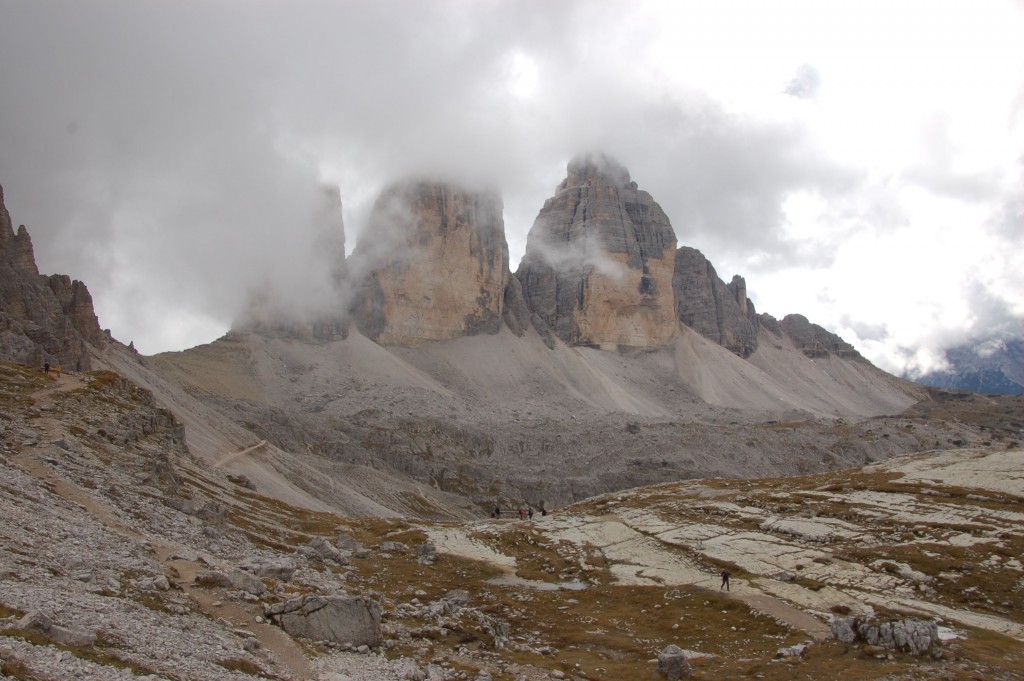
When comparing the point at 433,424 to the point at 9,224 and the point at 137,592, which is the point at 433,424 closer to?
the point at 9,224

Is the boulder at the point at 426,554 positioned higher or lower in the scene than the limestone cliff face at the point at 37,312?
lower

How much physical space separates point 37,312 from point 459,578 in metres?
96.4

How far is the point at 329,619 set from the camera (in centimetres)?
2708

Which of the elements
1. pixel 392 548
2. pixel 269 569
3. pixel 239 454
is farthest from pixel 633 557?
pixel 239 454

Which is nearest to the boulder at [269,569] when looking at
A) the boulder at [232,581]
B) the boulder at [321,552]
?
the boulder at [232,581]

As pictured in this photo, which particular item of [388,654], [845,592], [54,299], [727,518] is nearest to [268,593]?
[388,654]

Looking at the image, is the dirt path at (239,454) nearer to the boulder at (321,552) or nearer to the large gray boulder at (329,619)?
the boulder at (321,552)

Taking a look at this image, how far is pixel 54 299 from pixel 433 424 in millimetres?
80832

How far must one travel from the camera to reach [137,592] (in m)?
24.0

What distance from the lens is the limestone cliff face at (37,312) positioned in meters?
97.6

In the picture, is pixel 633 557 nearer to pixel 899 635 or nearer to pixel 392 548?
pixel 392 548

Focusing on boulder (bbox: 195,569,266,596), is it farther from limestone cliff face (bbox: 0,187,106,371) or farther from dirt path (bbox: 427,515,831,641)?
limestone cliff face (bbox: 0,187,106,371)

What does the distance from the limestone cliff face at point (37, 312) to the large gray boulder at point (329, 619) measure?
8259cm

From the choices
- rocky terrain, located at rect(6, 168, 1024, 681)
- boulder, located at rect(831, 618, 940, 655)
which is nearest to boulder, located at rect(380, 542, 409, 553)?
rocky terrain, located at rect(6, 168, 1024, 681)
